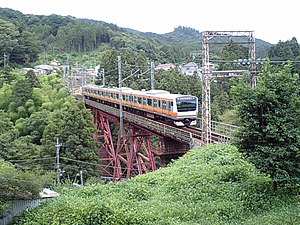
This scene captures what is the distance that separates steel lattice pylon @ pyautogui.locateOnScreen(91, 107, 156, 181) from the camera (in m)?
21.1

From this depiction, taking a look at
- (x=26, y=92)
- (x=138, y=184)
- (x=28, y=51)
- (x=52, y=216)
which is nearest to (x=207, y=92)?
(x=138, y=184)

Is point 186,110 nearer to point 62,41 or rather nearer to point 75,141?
point 75,141

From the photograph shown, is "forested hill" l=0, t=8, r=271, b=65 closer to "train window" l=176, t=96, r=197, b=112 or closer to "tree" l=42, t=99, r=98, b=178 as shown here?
"tree" l=42, t=99, r=98, b=178

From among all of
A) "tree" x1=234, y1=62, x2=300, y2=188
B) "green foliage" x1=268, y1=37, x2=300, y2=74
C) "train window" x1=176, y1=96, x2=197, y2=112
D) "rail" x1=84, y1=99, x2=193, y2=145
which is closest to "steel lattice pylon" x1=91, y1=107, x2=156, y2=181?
"rail" x1=84, y1=99, x2=193, y2=145

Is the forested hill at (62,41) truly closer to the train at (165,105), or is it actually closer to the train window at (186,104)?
the train at (165,105)

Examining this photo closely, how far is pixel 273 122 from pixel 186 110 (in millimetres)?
8496

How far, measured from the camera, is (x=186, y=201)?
10.6 metres

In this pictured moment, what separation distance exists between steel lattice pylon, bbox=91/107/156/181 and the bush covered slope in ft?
20.6

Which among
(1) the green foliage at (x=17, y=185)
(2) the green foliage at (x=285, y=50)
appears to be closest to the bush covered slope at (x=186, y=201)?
(1) the green foliage at (x=17, y=185)

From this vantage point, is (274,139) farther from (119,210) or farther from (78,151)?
(78,151)

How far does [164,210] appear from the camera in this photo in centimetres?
975

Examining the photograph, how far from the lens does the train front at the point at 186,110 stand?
17.4m

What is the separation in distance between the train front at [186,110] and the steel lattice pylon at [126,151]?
2277 mm

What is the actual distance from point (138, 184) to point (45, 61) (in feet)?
197
